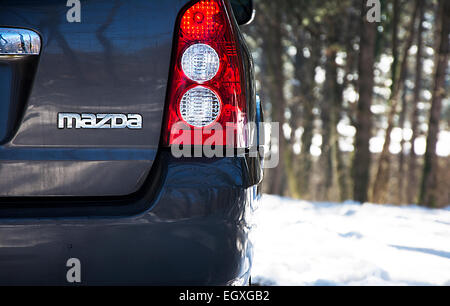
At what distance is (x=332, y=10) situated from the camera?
13922 millimetres

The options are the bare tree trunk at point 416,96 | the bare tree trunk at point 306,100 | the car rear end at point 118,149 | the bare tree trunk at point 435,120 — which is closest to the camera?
the car rear end at point 118,149

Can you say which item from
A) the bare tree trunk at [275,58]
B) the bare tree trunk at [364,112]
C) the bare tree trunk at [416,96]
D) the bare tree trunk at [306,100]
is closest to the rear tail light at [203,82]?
the bare tree trunk at [364,112]

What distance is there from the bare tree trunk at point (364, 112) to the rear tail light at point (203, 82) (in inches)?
409

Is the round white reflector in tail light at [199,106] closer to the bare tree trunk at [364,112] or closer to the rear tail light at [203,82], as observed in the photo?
the rear tail light at [203,82]

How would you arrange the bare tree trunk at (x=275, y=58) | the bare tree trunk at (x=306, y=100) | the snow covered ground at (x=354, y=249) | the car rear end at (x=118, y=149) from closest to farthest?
the car rear end at (x=118, y=149), the snow covered ground at (x=354, y=249), the bare tree trunk at (x=275, y=58), the bare tree trunk at (x=306, y=100)

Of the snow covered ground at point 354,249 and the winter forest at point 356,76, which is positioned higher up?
the winter forest at point 356,76

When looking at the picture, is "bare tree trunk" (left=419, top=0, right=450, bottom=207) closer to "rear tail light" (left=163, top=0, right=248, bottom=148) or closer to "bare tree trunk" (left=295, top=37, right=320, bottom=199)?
"bare tree trunk" (left=295, top=37, right=320, bottom=199)

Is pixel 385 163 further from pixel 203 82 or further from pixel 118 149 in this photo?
pixel 118 149

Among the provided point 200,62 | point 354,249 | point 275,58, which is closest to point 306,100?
point 275,58

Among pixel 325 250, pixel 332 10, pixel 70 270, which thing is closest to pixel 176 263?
pixel 70 270

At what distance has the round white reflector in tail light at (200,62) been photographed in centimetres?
190

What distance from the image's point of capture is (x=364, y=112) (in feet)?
39.7

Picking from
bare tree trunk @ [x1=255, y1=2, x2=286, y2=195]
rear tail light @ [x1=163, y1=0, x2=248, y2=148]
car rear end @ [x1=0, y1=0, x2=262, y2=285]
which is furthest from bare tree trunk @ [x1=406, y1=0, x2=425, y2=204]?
car rear end @ [x1=0, y1=0, x2=262, y2=285]

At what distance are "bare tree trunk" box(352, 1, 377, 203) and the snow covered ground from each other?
5.52 metres
